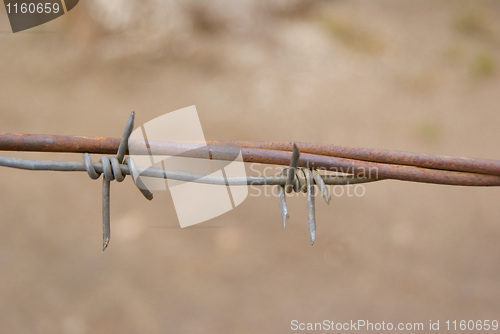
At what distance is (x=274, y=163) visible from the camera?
564 mm

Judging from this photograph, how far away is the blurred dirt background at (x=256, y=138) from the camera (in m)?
1.95

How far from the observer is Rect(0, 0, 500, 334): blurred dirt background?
6.41 feet

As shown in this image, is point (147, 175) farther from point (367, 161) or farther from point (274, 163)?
point (367, 161)

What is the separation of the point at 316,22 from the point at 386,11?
0.48m

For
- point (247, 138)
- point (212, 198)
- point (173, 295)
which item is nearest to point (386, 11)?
point (247, 138)

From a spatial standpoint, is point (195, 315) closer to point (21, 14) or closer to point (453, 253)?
point (453, 253)
